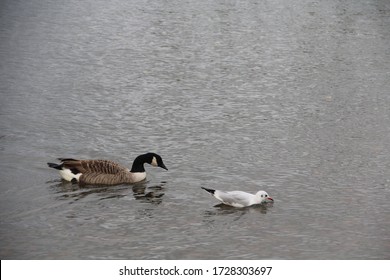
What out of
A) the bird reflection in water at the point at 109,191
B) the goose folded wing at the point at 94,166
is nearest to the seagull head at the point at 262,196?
the bird reflection in water at the point at 109,191

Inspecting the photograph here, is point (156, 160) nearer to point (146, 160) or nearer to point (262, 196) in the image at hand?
point (146, 160)

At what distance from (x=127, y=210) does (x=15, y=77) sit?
28.8ft

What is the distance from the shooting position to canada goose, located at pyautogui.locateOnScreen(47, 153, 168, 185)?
1564 cm

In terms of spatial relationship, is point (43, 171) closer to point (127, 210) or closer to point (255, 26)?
point (127, 210)

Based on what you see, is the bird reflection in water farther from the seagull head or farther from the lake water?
the seagull head

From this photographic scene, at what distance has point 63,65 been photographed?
919 inches

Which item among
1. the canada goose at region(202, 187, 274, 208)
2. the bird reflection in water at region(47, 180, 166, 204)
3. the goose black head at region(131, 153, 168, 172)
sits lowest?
the canada goose at region(202, 187, 274, 208)

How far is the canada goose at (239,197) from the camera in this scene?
47.2ft

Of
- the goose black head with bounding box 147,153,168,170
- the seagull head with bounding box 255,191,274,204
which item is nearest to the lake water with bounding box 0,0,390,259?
the seagull head with bounding box 255,191,274,204

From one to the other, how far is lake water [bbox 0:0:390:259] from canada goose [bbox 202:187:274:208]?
0.16 m

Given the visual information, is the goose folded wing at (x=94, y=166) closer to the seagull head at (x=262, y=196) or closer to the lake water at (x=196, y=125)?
the lake water at (x=196, y=125)

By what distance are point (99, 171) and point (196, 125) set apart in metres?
3.88

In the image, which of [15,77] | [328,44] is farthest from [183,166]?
[328,44]

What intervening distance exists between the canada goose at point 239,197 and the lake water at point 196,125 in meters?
0.16
